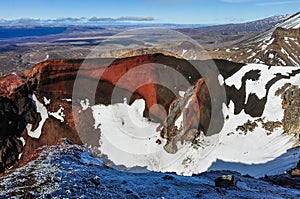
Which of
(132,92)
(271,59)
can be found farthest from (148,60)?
(271,59)

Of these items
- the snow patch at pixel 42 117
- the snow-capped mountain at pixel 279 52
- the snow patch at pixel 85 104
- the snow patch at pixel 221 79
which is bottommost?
the snow patch at pixel 42 117

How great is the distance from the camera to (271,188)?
1516 centimetres

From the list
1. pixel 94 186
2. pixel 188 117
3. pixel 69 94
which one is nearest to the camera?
pixel 94 186

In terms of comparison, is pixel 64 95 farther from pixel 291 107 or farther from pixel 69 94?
pixel 291 107

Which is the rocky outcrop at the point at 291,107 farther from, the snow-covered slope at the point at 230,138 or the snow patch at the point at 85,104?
the snow patch at the point at 85,104

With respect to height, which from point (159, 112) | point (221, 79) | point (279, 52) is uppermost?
point (279, 52)

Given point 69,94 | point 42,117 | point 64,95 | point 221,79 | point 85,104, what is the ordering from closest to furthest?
1. point 42,117
2. point 221,79
3. point 85,104
4. point 64,95
5. point 69,94

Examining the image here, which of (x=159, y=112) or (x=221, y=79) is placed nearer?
(x=159, y=112)

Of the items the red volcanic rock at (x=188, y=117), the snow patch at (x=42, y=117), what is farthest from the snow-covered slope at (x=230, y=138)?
the snow patch at (x=42, y=117)

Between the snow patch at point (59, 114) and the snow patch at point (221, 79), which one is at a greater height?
the snow patch at point (221, 79)

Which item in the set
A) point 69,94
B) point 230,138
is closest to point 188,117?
point 230,138

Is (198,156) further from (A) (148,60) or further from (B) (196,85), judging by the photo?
(A) (148,60)

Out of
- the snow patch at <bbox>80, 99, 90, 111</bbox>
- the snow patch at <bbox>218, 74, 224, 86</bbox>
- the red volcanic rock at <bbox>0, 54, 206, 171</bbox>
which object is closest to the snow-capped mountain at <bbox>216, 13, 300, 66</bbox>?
the snow patch at <bbox>218, 74, 224, 86</bbox>

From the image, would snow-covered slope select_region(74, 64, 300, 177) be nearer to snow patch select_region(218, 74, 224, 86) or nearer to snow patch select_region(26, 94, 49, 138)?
snow patch select_region(218, 74, 224, 86)
